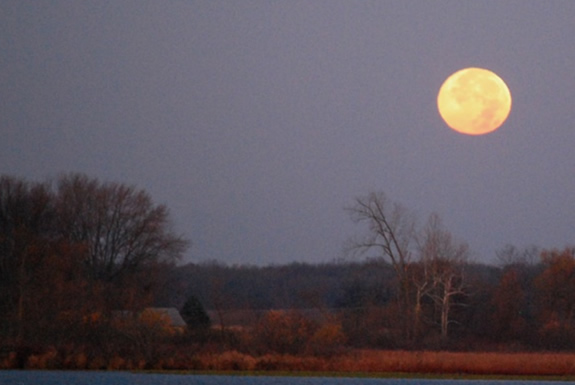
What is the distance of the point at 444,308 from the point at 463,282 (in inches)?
111

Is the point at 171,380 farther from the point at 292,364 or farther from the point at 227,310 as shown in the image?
the point at 227,310

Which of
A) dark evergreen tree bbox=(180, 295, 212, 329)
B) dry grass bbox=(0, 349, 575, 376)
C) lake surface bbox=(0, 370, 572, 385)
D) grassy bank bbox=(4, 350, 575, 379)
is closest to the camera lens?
lake surface bbox=(0, 370, 572, 385)

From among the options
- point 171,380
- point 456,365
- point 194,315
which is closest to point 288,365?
point 171,380

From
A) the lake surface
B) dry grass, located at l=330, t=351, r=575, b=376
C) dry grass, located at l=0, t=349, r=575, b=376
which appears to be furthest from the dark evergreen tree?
the lake surface

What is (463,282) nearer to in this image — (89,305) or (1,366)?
(89,305)

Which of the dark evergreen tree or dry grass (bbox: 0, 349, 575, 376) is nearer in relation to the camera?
dry grass (bbox: 0, 349, 575, 376)

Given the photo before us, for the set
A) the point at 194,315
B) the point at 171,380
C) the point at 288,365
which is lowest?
the point at 171,380

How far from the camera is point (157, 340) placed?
44344 millimetres

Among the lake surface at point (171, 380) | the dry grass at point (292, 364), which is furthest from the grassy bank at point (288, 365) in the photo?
the lake surface at point (171, 380)

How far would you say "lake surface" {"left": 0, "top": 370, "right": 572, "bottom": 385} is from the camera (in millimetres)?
35312

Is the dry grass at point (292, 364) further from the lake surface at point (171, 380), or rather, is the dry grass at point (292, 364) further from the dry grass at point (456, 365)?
the lake surface at point (171, 380)

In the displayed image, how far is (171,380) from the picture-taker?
36438 mm

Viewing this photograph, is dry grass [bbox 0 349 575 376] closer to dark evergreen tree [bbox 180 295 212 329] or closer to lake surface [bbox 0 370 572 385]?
lake surface [bbox 0 370 572 385]

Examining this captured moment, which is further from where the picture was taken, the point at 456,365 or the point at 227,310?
the point at 227,310
